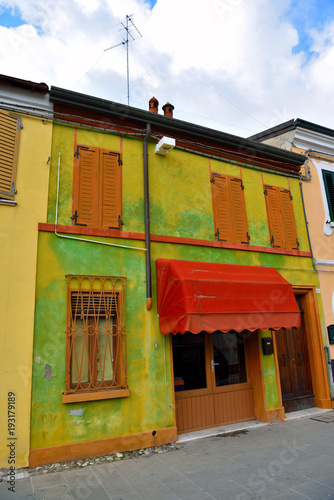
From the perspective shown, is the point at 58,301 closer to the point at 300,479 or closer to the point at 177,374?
the point at 177,374

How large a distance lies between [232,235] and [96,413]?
4688 mm

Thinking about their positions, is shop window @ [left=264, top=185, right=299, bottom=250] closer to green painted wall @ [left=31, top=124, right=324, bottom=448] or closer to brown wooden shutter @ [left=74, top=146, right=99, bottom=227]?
green painted wall @ [left=31, top=124, right=324, bottom=448]

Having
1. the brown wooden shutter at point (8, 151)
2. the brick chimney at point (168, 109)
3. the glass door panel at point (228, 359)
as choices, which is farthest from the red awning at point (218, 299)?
the brick chimney at point (168, 109)

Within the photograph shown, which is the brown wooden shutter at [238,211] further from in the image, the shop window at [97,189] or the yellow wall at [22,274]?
the yellow wall at [22,274]

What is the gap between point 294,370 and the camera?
8.54 m

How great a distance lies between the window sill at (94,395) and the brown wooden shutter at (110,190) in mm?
2904

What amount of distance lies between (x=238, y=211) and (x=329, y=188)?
3.67m

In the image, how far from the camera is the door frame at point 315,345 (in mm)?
8484

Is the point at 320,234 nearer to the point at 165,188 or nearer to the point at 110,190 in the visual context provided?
the point at 165,188

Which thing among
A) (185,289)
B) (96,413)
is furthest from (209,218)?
(96,413)

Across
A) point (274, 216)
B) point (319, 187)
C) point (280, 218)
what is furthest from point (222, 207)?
point (319, 187)

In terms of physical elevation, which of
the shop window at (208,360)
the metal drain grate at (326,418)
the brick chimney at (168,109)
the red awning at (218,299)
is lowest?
the metal drain grate at (326,418)

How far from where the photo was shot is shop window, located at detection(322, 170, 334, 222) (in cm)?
987

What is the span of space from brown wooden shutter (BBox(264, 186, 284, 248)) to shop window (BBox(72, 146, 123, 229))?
13.4ft
